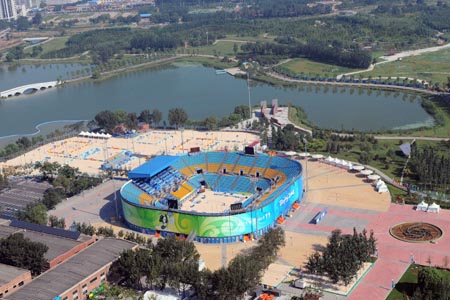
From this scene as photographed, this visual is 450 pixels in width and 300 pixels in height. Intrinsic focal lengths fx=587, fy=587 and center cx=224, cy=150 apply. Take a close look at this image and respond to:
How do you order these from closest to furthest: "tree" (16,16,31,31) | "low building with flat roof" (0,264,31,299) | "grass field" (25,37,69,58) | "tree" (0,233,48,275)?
1. "low building with flat roof" (0,264,31,299)
2. "tree" (0,233,48,275)
3. "grass field" (25,37,69,58)
4. "tree" (16,16,31,31)

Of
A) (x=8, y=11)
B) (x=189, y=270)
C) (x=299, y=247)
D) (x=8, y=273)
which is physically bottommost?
(x=299, y=247)

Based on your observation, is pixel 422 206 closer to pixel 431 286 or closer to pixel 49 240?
pixel 431 286

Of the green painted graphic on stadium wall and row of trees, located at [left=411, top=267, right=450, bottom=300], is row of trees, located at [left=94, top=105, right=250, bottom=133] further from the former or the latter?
row of trees, located at [left=411, top=267, right=450, bottom=300]

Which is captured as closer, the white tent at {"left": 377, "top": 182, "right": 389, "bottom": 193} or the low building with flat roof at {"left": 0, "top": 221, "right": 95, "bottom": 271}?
the low building with flat roof at {"left": 0, "top": 221, "right": 95, "bottom": 271}

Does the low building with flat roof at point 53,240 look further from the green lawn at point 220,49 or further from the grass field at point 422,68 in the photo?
the green lawn at point 220,49

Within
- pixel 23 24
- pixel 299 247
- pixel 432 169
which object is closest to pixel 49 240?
pixel 299 247

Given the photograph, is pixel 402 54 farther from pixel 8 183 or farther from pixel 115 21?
pixel 115 21

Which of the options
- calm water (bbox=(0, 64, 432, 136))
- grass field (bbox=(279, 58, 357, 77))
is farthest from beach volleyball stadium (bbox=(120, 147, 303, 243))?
grass field (bbox=(279, 58, 357, 77))

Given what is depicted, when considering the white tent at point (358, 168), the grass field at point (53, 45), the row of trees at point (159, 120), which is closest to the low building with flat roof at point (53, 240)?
the white tent at point (358, 168)
